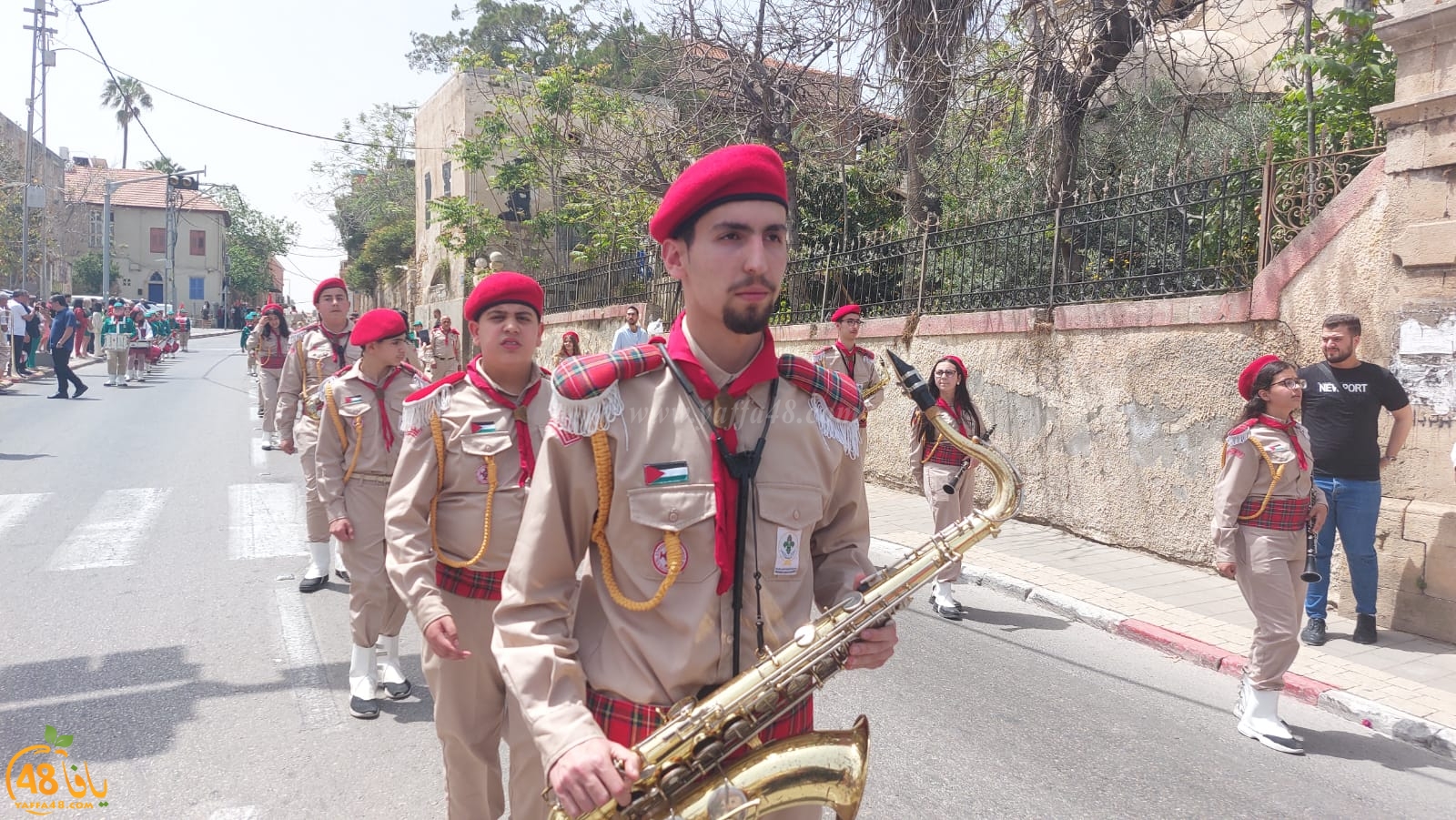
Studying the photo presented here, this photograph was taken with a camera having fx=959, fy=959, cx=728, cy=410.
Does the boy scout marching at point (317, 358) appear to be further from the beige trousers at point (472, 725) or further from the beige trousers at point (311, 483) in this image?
the beige trousers at point (472, 725)

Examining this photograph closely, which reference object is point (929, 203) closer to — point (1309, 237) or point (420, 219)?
point (1309, 237)

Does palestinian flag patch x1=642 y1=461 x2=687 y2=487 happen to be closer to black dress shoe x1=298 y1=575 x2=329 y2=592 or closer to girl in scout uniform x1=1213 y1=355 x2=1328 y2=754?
girl in scout uniform x1=1213 y1=355 x2=1328 y2=754

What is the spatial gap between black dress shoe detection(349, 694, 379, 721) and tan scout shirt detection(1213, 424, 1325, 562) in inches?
171

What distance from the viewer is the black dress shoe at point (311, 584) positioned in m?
6.93

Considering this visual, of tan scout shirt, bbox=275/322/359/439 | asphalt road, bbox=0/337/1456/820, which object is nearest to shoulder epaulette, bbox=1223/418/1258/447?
asphalt road, bbox=0/337/1456/820

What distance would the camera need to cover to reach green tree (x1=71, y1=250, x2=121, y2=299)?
61.3 m

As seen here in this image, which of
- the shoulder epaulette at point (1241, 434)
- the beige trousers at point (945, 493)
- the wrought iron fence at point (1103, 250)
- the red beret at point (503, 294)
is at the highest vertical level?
the wrought iron fence at point (1103, 250)

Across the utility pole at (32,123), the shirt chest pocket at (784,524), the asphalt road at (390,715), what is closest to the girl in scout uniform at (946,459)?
the asphalt road at (390,715)

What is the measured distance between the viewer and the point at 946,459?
7.19 m

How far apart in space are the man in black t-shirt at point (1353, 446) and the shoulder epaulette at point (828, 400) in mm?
5586

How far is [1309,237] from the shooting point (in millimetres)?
7211

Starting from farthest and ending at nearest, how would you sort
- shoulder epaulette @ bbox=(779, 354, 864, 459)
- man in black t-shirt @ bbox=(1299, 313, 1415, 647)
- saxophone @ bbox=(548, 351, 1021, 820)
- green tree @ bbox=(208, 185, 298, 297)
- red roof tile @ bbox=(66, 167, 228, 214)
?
1. green tree @ bbox=(208, 185, 298, 297)
2. red roof tile @ bbox=(66, 167, 228, 214)
3. man in black t-shirt @ bbox=(1299, 313, 1415, 647)
4. shoulder epaulette @ bbox=(779, 354, 864, 459)
5. saxophone @ bbox=(548, 351, 1021, 820)

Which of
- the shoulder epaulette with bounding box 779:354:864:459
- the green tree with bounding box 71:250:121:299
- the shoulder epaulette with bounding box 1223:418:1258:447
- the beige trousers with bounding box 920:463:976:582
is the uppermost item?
the green tree with bounding box 71:250:121:299

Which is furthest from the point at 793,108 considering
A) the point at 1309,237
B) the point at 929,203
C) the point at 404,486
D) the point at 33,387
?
the point at 33,387
